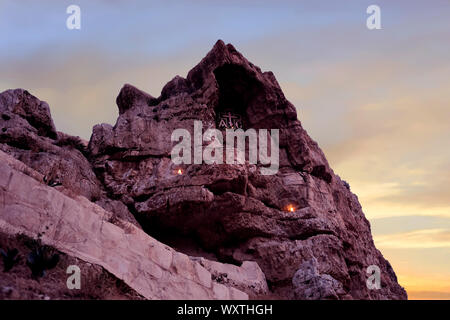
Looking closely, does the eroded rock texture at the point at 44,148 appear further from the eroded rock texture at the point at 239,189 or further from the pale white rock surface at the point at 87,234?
the pale white rock surface at the point at 87,234

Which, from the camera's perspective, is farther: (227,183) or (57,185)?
(227,183)

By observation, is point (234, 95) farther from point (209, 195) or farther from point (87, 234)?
point (87, 234)

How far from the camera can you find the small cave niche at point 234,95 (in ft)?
109

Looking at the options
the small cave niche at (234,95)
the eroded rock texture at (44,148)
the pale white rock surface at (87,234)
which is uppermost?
the small cave niche at (234,95)

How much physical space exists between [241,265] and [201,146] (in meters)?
8.42

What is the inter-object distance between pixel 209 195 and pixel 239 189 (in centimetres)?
242

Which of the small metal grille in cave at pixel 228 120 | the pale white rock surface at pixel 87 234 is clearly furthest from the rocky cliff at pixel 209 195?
the small metal grille in cave at pixel 228 120

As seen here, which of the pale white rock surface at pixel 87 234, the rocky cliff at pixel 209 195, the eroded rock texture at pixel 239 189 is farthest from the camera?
the eroded rock texture at pixel 239 189

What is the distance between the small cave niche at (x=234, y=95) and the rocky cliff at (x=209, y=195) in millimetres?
88

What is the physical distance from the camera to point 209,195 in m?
24.9

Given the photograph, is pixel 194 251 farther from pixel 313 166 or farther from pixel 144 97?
pixel 144 97

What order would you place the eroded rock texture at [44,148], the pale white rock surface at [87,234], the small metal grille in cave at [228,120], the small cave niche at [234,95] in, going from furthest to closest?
the small cave niche at [234,95]
the small metal grille in cave at [228,120]
the eroded rock texture at [44,148]
the pale white rock surface at [87,234]
